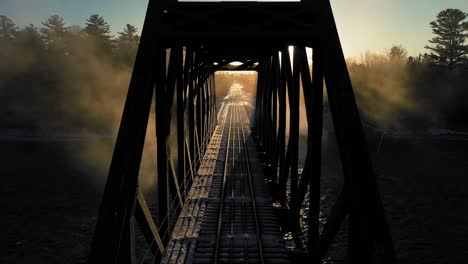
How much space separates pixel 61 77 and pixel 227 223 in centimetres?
6733

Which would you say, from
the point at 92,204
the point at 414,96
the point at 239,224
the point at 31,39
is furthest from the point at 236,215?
the point at 31,39

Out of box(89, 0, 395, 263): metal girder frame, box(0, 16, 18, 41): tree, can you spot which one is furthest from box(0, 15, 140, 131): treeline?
box(89, 0, 395, 263): metal girder frame

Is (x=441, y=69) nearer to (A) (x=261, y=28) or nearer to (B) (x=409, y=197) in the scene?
(B) (x=409, y=197)

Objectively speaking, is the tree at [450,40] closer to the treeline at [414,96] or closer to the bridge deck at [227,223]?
the treeline at [414,96]

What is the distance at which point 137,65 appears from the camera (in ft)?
18.5

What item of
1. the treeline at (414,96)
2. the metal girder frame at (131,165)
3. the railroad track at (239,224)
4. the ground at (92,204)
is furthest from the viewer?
the treeline at (414,96)

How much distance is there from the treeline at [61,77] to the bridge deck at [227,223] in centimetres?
4519

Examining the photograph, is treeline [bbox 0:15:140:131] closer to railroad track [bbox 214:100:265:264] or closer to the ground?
the ground

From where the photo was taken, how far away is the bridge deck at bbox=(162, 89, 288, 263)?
8.15 m

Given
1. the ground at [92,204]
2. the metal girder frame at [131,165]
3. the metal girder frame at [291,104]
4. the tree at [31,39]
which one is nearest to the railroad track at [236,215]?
the metal girder frame at [291,104]

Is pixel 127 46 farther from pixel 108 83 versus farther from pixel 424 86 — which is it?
pixel 424 86

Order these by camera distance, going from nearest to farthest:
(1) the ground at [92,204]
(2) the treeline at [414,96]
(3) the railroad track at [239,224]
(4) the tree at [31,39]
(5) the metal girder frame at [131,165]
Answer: (5) the metal girder frame at [131,165], (3) the railroad track at [239,224], (1) the ground at [92,204], (2) the treeline at [414,96], (4) the tree at [31,39]

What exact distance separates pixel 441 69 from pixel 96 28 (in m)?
76.3

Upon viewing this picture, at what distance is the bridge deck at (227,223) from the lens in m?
8.15
